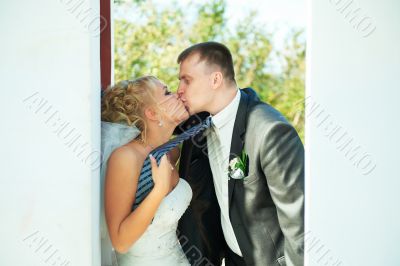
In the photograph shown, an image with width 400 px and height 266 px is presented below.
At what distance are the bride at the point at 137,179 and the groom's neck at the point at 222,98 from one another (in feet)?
0.60

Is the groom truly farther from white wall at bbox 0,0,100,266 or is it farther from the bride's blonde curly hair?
white wall at bbox 0,0,100,266

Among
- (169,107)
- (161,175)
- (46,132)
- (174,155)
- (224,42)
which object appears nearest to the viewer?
(46,132)

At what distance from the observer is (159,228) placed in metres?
2.90

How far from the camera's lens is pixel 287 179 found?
2.78 meters

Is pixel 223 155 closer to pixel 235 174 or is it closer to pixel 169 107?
pixel 235 174

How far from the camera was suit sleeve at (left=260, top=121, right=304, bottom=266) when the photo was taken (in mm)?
2754

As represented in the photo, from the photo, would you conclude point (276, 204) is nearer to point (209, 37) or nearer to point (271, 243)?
point (271, 243)

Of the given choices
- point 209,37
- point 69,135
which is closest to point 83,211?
point 69,135

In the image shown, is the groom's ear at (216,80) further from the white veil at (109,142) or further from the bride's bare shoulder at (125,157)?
the bride's bare shoulder at (125,157)

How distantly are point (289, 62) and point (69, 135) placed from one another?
6.84 m

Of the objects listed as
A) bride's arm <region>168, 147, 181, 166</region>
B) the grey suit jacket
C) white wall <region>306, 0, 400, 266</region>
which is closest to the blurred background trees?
bride's arm <region>168, 147, 181, 166</region>

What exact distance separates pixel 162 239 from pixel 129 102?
81 cm

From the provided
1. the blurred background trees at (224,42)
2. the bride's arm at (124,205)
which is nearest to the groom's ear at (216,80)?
the bride's arm at (124,205)

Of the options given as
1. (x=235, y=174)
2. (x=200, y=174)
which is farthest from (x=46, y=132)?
(x=200, y=174)
